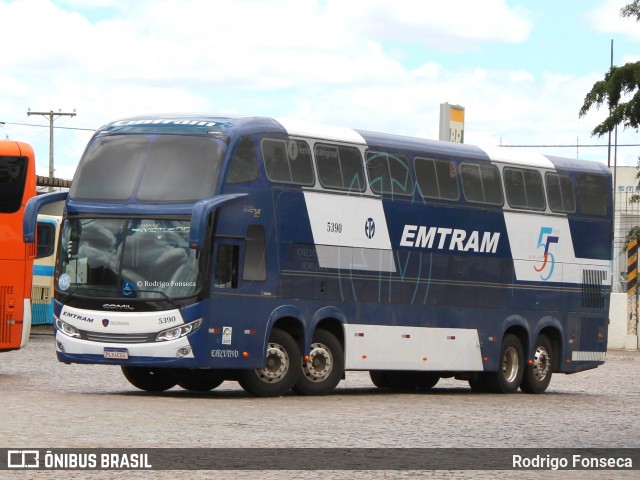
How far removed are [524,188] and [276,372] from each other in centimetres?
681

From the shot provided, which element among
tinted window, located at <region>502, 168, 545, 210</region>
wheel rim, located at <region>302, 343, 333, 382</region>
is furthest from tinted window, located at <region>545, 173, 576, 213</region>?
wheel rim, located at <region>302, 343, 333, 382</region>

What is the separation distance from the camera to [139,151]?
71.3 feet

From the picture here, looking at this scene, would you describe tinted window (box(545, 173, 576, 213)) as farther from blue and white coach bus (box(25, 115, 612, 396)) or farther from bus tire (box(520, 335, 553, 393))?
bus tire (box(520, 335, 553, 393))

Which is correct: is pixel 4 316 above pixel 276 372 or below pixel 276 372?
above

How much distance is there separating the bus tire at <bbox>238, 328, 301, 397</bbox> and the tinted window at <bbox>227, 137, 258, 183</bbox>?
7.61ft

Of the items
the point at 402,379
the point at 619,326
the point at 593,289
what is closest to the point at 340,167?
the point at 402,379

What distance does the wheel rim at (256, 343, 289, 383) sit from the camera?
73.7 ft

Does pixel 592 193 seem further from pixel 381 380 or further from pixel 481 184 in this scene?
pixel 381 380

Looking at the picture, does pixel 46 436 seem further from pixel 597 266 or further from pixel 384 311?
Answer: pixel 597 266

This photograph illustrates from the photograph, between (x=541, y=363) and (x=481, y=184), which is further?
(x=541, y=363)

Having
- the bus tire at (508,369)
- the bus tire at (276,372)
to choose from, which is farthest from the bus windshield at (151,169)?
the bus tire at (508,369)

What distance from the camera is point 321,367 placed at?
23.3 meters

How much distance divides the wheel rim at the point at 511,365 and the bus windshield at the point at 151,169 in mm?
7958

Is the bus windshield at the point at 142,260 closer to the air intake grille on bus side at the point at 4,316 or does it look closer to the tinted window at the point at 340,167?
the tinted window at the point at 340,167
